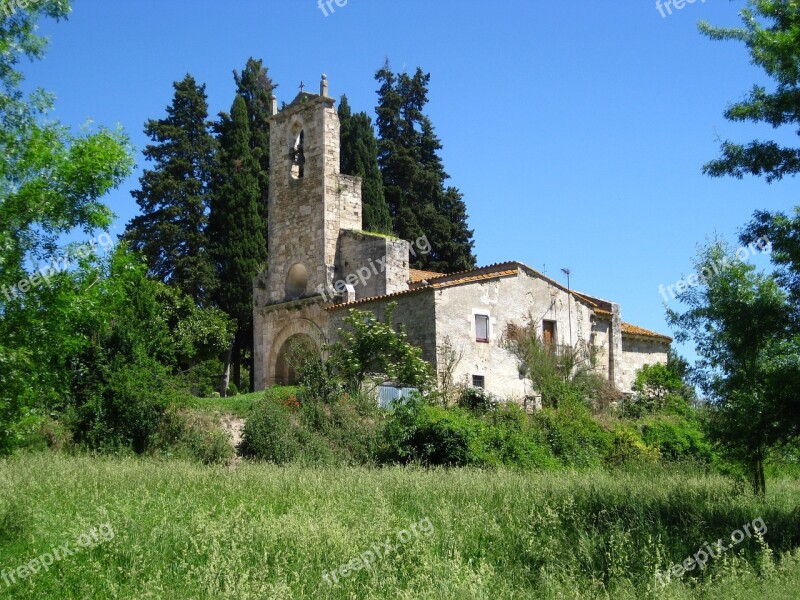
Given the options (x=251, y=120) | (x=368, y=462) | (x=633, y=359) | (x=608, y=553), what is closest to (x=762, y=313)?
(x=608, y=553)

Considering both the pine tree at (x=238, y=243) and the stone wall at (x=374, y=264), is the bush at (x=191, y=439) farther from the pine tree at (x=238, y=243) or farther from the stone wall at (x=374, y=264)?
the pine tree at (x=238, y=243)

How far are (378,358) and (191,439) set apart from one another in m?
6.24

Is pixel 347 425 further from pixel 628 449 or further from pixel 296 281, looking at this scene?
pixel 296 281

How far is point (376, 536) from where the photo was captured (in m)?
10.5

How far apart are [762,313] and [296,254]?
21.9m

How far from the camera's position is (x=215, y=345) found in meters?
34.7

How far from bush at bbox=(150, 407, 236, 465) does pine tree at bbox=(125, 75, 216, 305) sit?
14.8 m

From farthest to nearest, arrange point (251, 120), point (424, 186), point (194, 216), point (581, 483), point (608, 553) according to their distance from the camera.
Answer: point (424, 186) < point (251, 120) < point (194, 216) < point (581, 483) < point (608, 553)

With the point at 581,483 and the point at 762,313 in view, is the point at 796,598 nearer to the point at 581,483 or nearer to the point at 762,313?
the point at 762,313

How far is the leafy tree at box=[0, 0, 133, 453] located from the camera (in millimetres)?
9352

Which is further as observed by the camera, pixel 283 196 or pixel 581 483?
pixel 283 196

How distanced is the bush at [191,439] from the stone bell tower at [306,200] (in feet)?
32.3

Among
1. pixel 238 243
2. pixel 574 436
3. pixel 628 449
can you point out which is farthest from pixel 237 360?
pixel 628 449

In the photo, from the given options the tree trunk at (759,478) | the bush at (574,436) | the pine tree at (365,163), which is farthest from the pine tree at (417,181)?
the tree trunk at (759,478)
